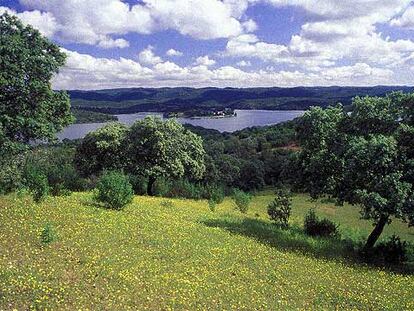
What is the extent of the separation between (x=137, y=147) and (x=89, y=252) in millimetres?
34163

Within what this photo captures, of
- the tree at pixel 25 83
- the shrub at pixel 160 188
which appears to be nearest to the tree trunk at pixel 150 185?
the shrub at pixel 160 188

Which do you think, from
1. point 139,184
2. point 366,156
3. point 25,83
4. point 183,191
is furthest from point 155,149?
point 366,156

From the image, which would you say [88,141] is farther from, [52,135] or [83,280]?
[83,280]

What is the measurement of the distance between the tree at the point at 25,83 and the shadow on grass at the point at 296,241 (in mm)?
11745

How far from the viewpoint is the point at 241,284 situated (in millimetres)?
16672

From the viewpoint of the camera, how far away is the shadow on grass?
2419 centimetres

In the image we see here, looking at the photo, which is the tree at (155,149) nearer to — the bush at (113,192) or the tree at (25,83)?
the bush at (113,192)

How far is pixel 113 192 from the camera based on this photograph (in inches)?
1055


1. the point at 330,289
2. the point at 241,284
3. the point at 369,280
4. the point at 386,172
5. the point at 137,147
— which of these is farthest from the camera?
the point at 137,147

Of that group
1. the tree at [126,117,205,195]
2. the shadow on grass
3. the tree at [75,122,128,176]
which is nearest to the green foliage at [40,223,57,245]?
the shadow on grass

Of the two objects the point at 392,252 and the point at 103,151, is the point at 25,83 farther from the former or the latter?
the point at 103,151

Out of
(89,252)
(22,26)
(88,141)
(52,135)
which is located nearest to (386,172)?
(89,252)

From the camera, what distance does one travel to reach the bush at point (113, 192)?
26.8 meters

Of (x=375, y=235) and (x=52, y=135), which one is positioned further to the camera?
(x=375, y=235)
